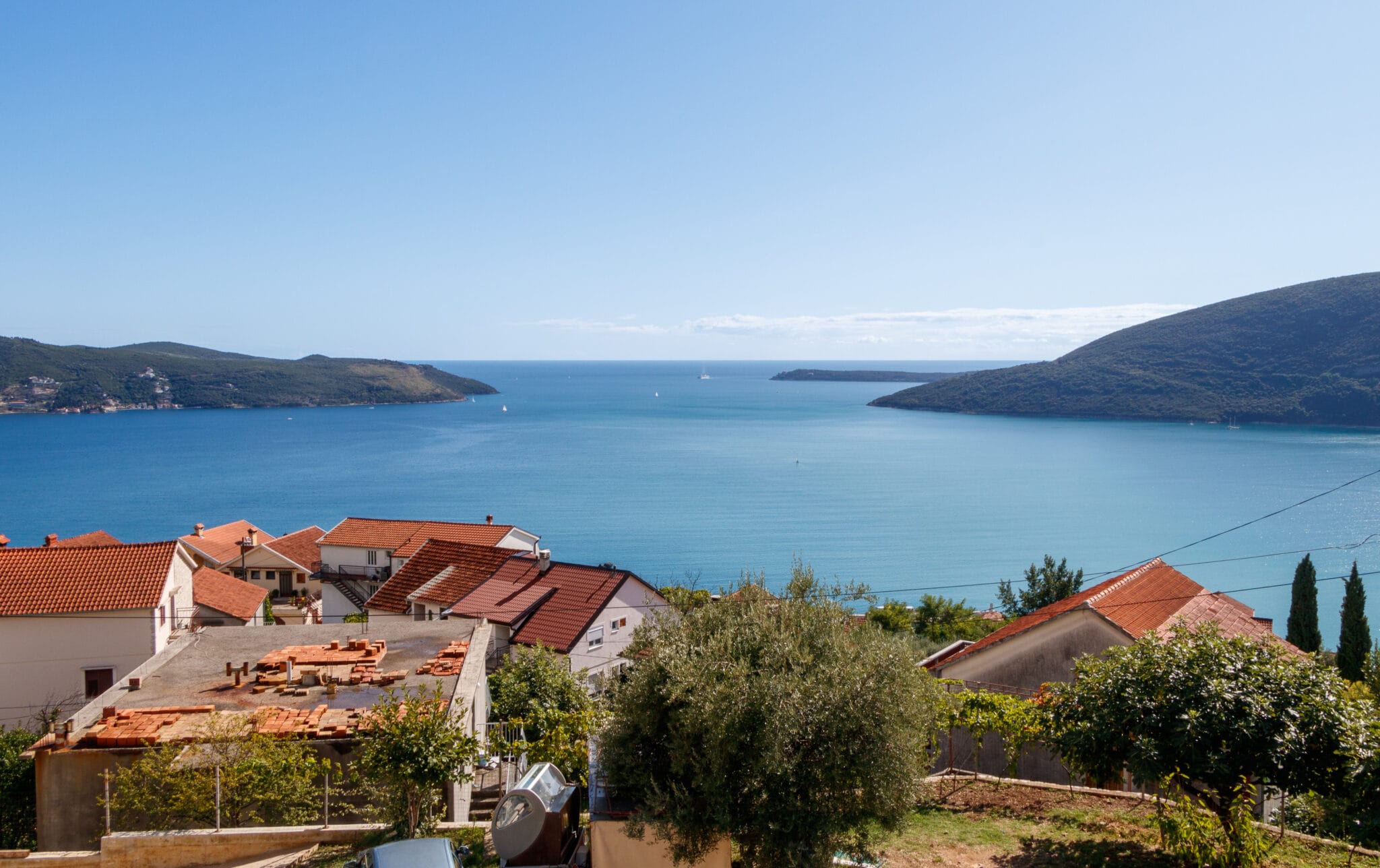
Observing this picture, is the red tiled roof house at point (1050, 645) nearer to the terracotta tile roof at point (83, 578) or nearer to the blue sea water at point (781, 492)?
the blue sea water at point (781, 492)

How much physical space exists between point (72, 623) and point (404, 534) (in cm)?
2195

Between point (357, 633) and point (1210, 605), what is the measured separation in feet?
61.6

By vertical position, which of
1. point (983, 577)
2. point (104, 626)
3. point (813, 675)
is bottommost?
point (983, 577)

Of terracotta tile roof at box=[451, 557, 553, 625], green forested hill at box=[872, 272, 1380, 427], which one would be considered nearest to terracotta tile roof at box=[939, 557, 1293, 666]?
terracotta tile roof at box=[451, 557, 553, 625]

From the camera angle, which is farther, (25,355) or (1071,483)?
(25,355)

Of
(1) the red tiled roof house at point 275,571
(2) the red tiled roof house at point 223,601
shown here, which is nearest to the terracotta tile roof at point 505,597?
(2) the red tiled roof house at point 223,601

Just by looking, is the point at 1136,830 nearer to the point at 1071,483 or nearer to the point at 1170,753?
the point at 1170,753

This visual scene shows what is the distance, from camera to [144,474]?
10588cm

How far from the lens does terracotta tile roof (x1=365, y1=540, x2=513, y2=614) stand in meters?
32.2

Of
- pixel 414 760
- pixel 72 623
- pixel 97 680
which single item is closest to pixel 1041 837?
pixel 414 760

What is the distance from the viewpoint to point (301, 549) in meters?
51.2

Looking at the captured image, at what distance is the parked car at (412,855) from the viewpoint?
7703 mm

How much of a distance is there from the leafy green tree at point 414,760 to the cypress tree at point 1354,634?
31.3m

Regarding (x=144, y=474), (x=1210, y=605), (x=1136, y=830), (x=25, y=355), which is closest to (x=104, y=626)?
(x=1136, y=830)
